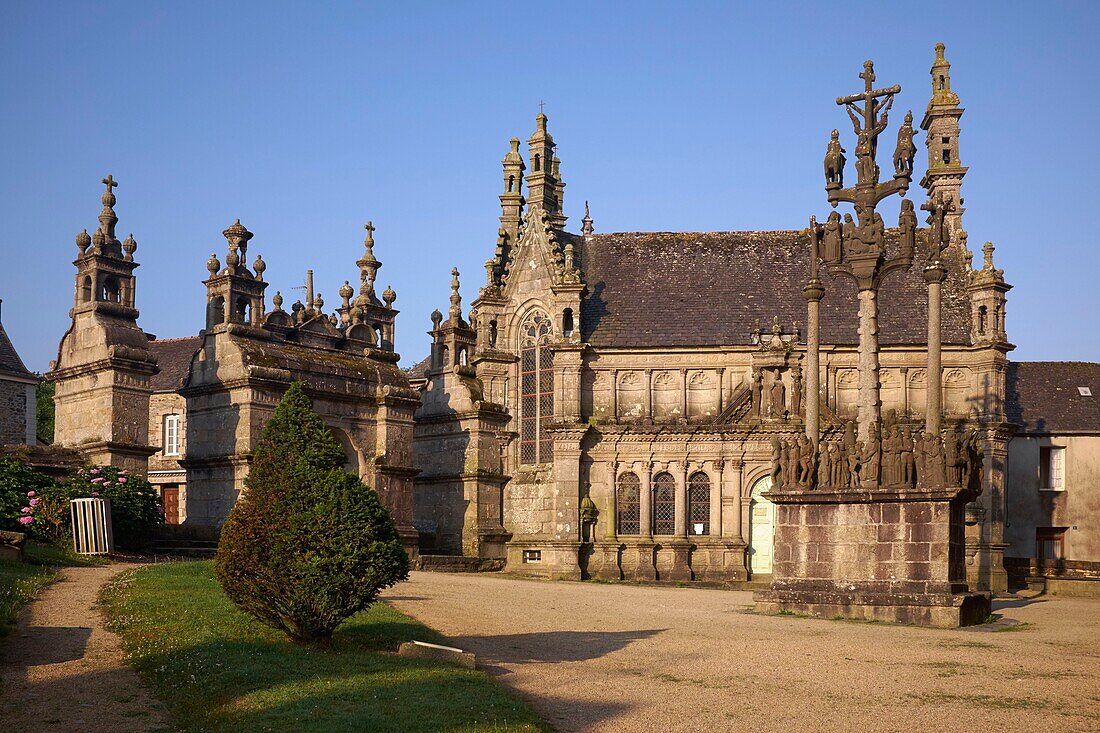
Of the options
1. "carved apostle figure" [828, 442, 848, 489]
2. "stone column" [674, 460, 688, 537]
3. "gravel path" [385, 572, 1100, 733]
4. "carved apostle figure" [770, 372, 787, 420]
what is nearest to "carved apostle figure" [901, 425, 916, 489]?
"carved apostle figure" [828, 442, 848, 489]

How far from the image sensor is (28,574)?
778 inches

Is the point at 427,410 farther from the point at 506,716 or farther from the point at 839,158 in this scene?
the point at 506,716

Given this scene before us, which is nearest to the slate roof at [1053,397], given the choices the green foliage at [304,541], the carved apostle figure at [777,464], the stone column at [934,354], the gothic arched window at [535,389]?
the gothic arched window at [535,389]

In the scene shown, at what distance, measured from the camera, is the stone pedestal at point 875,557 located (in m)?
21.9

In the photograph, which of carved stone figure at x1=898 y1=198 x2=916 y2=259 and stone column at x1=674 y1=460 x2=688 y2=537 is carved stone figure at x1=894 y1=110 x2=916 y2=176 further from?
stone column at x1=674 y1=460 x2=688 y2=537

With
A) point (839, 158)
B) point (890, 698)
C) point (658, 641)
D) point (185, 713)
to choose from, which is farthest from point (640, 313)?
point (185, 713)

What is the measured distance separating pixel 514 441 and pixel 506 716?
30228mm

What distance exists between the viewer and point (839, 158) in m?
26.1

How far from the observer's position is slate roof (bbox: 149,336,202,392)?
54781mm

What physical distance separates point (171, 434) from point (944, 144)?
34023mm

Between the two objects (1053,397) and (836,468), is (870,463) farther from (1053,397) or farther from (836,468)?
(1053,397)

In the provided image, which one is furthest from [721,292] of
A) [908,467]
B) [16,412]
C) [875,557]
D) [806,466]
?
[16,412]

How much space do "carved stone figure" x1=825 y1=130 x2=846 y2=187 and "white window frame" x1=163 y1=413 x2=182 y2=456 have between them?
120ft

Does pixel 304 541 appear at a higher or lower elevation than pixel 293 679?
higher
